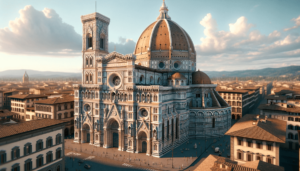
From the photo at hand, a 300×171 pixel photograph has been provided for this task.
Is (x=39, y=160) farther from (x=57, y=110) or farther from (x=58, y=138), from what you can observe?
(x=57, y=110)

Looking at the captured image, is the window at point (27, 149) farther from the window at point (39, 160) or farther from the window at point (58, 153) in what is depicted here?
the window at point (58, 153)

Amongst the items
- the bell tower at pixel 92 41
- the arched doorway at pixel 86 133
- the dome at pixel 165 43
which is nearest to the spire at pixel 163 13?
the dome at pixel 165 43

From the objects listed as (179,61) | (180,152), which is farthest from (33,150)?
(179,61)

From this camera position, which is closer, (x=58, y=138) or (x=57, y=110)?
(x=58, y=138)

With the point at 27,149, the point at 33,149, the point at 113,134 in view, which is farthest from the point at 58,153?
the point at 113,134

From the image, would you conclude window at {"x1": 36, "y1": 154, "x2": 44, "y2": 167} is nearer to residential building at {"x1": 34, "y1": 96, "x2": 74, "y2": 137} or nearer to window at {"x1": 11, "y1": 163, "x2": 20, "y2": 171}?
window at {"x1": 11, "y1": 163, "x2": 20, "y2": 171}
